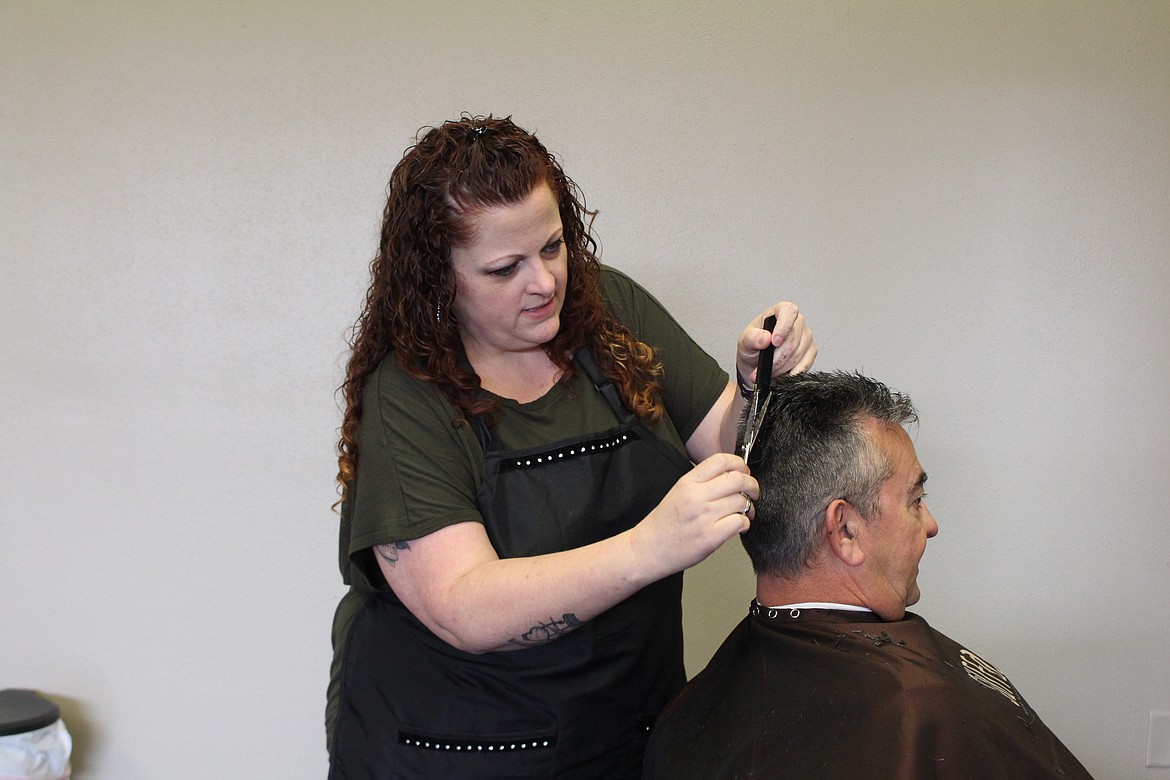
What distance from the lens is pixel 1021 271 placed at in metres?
2.38

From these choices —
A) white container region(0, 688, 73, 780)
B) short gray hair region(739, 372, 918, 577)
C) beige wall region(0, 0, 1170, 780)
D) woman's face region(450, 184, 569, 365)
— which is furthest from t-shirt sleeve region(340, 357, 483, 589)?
white container region(0, 688, 73, 780)

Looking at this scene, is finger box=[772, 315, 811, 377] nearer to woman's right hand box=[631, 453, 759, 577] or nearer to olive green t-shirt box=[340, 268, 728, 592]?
olive green t-shirt box=[340, 268, 728, 592]

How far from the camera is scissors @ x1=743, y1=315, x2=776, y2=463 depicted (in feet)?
4.93

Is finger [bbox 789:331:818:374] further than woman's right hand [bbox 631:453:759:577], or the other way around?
finger [bbox 789:331:818:374]

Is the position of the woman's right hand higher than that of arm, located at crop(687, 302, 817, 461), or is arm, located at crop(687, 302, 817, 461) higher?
arm, located at crop(687, 302, 817, 461)

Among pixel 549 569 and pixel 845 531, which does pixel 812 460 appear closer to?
pixel 845 531

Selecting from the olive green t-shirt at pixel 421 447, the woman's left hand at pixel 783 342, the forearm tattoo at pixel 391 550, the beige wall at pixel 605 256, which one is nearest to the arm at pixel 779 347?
the woman's left hand at pixel 783 342

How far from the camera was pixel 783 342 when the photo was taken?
1547 mm

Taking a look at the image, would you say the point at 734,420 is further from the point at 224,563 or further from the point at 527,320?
the point at 224,563

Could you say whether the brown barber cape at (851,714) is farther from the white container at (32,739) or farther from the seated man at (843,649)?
the white container at (32,739)

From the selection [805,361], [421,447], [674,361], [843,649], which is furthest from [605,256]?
[843,649]

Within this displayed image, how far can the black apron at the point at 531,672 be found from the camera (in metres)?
1.53

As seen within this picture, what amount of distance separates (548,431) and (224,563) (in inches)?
47.9

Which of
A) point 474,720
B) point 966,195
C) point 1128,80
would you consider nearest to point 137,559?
point 474,720
